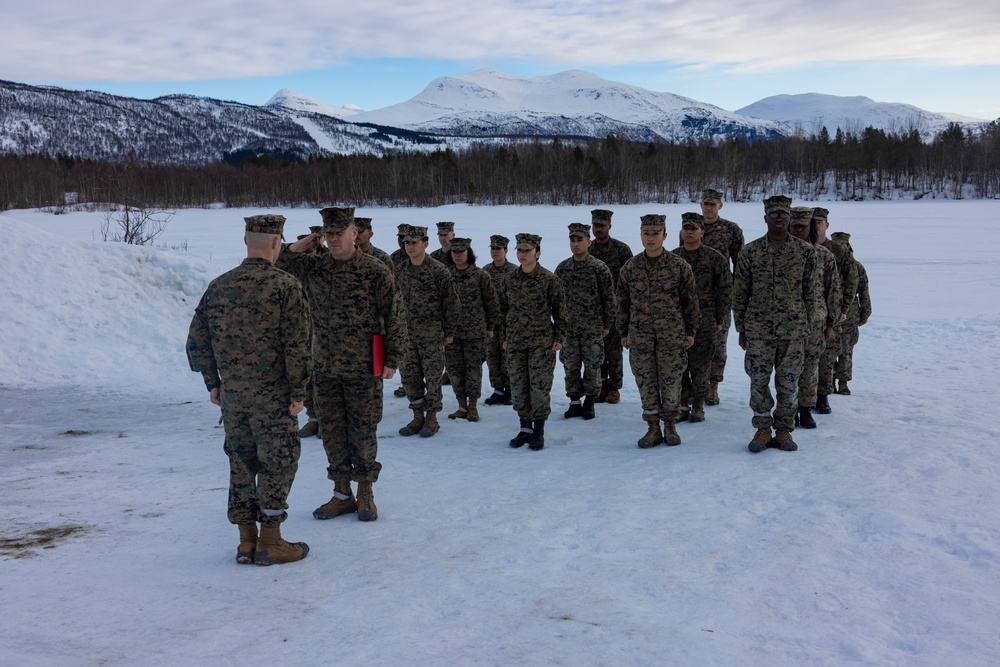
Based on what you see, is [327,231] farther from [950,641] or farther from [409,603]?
[950,641]

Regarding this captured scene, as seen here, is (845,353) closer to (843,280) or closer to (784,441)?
(843,280)

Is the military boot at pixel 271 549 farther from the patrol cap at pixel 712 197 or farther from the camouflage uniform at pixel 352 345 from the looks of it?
the patrol cap at pixel 712 197

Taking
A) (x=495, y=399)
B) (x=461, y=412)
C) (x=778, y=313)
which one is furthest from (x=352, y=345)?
(x=495, y=399)

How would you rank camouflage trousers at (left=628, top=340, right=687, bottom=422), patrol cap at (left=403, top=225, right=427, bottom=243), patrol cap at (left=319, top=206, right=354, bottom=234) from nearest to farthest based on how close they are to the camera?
patrol cap at (left=319, top=206, right=354, bottom=234) → camouflage trousers at (left=628, top=340, right=687, bottom=422) → patrol cap at (left=403, top=225, right=427, bottom=243)

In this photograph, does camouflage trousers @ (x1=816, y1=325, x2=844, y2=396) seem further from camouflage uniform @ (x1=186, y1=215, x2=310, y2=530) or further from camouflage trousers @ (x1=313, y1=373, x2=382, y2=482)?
camouflage uniform @ (x1=186, y1=215, x2=310, y2=530)

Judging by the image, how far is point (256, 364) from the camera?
3965 mm

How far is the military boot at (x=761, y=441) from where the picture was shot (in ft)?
19.5

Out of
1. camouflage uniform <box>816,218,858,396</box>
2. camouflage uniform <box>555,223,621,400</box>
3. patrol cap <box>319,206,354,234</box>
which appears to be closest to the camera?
patrol cap <box>319,206,354,234</box>

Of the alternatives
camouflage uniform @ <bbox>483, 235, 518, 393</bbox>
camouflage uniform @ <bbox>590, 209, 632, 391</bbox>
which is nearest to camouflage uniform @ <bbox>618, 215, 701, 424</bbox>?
camouflage uniform @ <bbox>590, 209, 632, 391</bbox>

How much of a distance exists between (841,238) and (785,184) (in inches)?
3140

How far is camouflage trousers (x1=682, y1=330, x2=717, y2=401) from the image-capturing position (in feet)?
23.9

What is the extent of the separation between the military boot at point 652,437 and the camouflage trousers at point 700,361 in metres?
1.03

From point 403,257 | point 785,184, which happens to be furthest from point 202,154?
point 403,257

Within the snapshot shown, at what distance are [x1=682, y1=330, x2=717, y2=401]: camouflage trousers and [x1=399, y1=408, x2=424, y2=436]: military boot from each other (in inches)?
118
